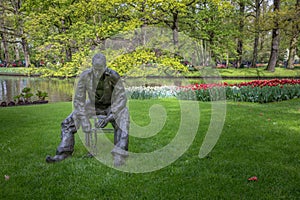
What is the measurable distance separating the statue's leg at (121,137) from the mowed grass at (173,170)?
0.72 feet

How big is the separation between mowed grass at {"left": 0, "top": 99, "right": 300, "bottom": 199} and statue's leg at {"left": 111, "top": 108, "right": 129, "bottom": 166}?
0.22 meters

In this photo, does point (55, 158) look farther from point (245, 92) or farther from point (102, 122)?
point (245, 92)

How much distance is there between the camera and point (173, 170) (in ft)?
13.4

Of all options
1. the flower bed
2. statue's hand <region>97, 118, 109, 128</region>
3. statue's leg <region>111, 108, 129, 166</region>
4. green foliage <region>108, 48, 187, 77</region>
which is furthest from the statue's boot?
the flower bed

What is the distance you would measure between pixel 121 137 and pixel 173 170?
93 cm

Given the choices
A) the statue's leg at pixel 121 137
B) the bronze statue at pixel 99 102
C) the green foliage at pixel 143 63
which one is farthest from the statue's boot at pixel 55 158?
the green foliage at pixel 143 63

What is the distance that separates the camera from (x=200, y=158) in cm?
455

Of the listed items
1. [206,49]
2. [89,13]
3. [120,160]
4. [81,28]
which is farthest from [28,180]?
[206,49]

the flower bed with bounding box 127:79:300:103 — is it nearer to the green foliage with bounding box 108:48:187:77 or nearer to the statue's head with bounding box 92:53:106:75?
the green foliage with bounding box 108:48:187:77

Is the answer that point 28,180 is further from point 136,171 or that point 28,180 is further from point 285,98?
point 285,98

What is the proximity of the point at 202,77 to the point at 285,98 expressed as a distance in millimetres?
5595

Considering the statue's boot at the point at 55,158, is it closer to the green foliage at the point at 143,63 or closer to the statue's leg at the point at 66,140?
the statue's leg at the point at 66,140

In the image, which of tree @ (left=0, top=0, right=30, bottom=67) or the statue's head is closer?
the statue's head

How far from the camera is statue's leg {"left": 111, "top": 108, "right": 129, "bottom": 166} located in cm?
418
